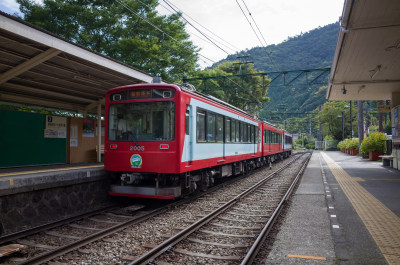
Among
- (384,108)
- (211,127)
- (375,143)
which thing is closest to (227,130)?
(211,127)

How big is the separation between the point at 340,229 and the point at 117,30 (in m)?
21.8

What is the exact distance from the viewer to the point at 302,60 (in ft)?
290

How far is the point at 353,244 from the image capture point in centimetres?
505

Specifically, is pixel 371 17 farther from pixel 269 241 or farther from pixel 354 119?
pixel 354 119

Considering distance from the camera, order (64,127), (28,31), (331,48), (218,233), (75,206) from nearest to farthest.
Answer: (218,233) < (28,31) < (75,206) < (64,127) < (331,48)

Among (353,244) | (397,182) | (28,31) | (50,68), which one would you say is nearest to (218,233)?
(353,244)

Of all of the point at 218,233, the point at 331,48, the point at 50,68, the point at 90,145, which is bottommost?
the point at 218,233

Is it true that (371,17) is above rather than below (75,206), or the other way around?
above

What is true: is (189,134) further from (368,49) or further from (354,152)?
(354,152)

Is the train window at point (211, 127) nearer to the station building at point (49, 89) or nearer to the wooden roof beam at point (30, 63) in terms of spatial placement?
the station building at point (49, 89)

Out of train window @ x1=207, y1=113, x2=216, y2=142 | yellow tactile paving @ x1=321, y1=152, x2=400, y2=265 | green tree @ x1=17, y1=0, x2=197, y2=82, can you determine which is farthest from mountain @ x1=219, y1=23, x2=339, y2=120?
yellow tactile paving @ x1=321, y1=152, x2=400, y2=265

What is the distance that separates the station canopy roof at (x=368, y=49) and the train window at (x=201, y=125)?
4455mm

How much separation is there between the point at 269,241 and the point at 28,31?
6.07 m

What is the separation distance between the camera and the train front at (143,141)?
25.3ft
